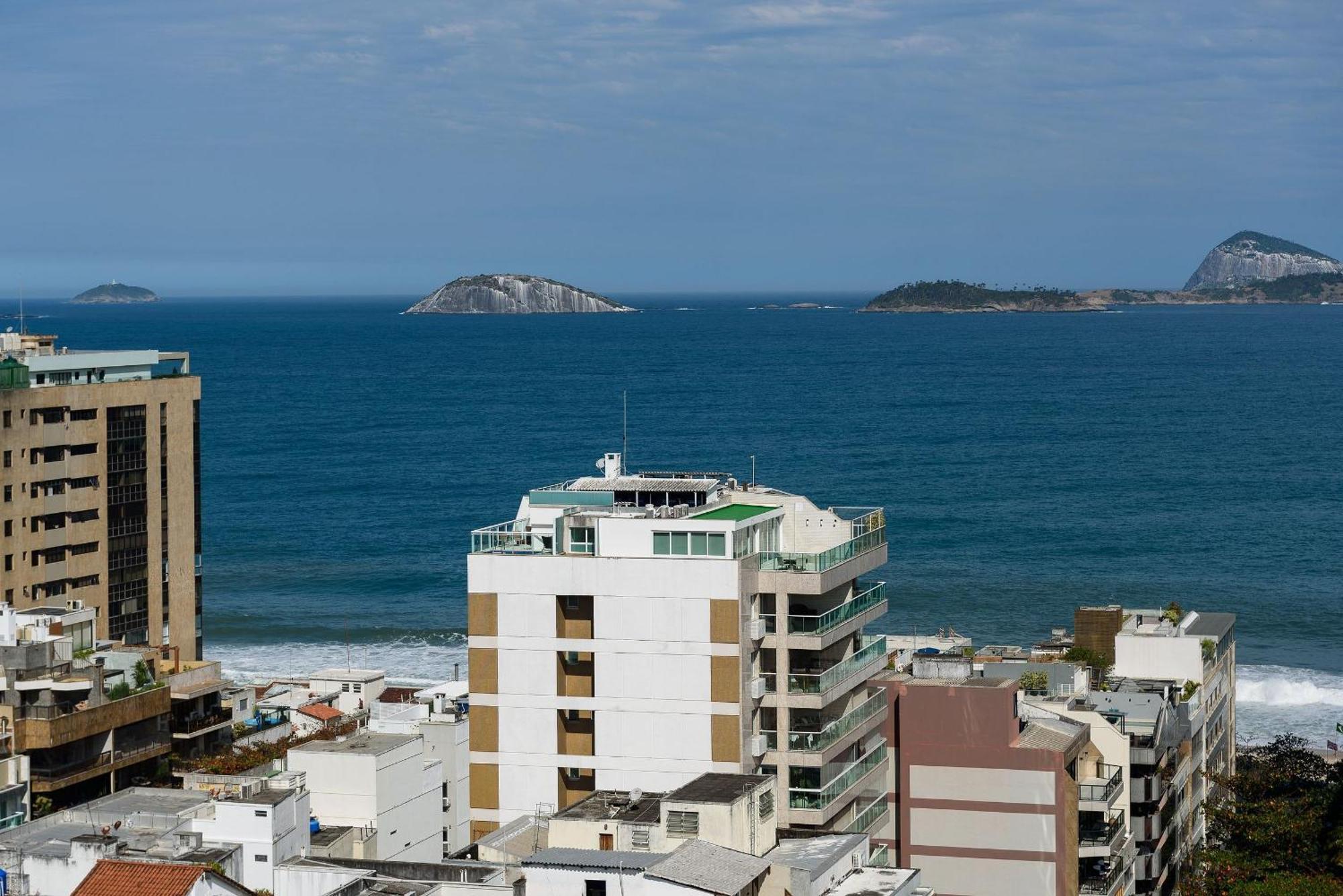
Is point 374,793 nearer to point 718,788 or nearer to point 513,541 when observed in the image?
point 513,541

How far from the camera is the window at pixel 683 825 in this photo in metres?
39.5

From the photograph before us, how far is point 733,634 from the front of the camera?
155ft

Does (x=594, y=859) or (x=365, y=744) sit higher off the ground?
(x=594, y=859)

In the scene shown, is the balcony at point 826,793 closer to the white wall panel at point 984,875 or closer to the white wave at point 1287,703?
the white wall panel at point 984,875

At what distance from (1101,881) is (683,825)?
1666 cm

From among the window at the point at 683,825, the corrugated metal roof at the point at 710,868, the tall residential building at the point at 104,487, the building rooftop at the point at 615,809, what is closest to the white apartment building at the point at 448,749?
the building rooftop at the point at 615,809

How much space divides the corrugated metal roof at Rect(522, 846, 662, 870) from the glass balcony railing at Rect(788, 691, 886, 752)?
9.60m

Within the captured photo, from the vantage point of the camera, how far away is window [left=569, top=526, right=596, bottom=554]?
48.3m

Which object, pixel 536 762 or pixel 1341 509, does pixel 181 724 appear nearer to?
pixel 536 762

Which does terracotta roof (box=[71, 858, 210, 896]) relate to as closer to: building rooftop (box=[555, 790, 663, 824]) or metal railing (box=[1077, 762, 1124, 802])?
building rooftop (box=[555, 790, 663, 824])

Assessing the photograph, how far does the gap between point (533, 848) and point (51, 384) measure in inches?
1811

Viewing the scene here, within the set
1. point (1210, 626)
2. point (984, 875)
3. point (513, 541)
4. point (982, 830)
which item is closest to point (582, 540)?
point (513, 541)

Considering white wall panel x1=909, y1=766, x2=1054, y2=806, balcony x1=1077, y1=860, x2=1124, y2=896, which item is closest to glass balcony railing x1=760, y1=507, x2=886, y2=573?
white wall panel x1=909, y1=766, x2=1054, y2=806

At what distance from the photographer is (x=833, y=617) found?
4912 cm
